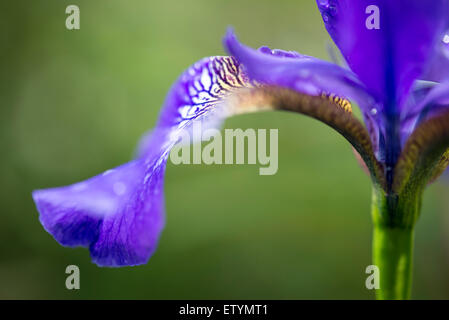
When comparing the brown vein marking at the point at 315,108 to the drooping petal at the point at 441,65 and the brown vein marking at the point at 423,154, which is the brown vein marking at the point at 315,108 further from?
the drooping petal at the point at 441,65

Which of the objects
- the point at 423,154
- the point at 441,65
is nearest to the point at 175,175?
the point at 441,65

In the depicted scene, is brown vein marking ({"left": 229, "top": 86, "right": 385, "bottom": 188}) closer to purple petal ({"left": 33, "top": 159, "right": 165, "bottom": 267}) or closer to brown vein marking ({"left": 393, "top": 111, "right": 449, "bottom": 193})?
brown vein marking ({"left": 393, "top": 111, "right": 449, "bottom": 193})

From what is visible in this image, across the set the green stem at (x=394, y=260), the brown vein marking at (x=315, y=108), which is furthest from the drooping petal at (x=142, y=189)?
the green stem at (x=394, y=260)

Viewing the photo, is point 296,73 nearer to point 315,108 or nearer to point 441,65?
point 315,108

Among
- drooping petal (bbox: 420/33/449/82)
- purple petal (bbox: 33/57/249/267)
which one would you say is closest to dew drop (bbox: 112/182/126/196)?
purple petal (bbox: 33/57/249/267)

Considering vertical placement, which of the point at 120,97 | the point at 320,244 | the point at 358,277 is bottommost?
the point at 358,277

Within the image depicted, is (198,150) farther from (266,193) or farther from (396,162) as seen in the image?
(266,193)

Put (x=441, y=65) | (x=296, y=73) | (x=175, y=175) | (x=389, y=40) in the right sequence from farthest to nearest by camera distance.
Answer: (x=175, y=175) → (x=441, y=65) → (x=389, y=40) → (x=296, y=73)
